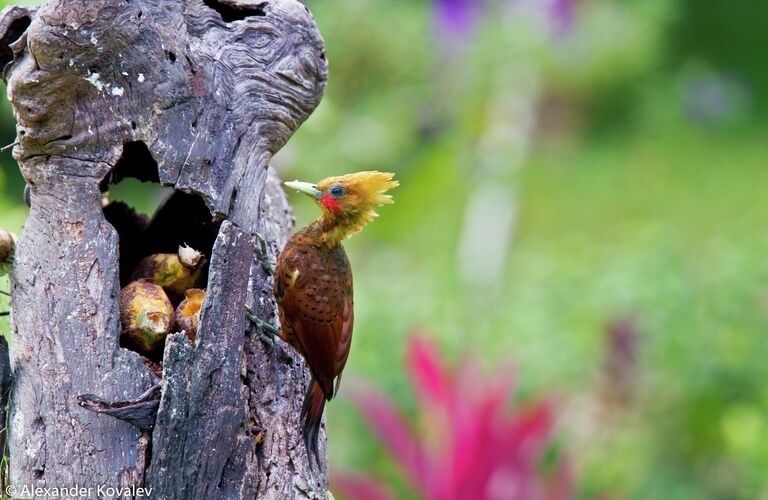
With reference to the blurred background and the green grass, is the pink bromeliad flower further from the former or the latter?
the green grass

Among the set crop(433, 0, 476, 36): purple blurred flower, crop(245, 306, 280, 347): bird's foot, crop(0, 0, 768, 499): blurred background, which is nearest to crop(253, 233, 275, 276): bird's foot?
crop(245, 306, 280, 347): bird's foot

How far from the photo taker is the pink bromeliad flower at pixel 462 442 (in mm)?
3410

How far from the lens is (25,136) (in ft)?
5.36

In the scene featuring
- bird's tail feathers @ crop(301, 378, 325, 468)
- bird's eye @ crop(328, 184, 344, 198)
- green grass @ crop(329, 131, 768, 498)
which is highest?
green grass @ crop(329, 131, 768, 498)

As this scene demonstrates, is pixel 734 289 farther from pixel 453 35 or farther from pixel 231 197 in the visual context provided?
pixel 231 197

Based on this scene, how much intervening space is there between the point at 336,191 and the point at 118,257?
42 centimetres

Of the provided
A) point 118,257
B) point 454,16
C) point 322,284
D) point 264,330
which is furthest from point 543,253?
point 118,257

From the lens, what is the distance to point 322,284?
1.86m

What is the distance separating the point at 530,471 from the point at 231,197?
2106 millimetres

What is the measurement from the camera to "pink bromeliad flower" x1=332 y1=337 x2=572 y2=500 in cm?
341

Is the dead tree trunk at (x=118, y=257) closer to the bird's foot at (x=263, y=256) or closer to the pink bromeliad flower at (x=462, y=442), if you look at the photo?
the bird's foot at (x=263, y=256)

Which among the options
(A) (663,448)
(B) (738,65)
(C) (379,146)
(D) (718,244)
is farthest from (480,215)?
(B) (738,65)

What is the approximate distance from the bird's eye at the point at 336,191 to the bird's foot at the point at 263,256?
155mm

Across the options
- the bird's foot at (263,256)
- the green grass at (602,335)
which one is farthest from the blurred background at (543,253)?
the bird's foot at (263,256)
